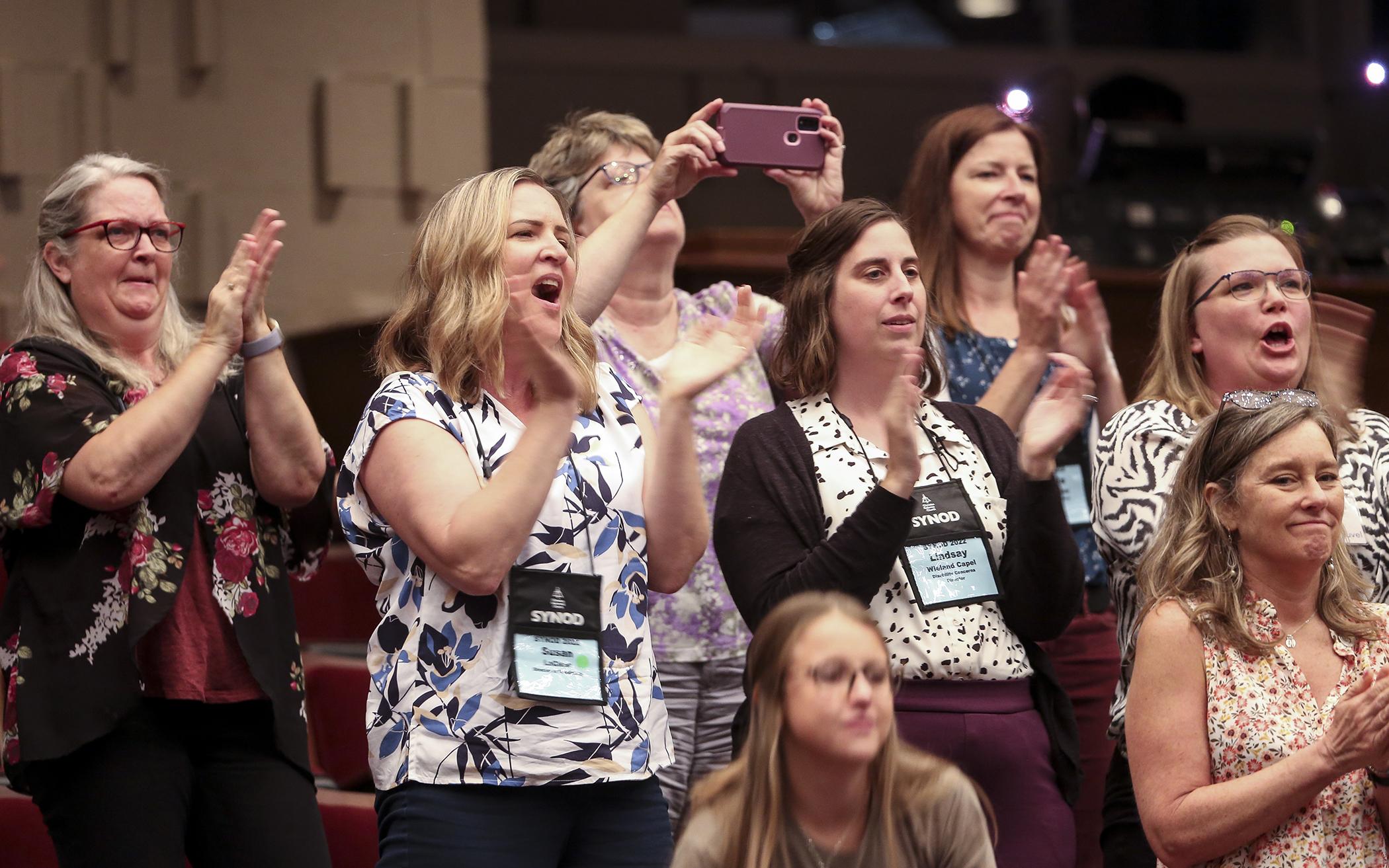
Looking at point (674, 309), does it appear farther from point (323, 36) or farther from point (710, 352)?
point (323, 36)

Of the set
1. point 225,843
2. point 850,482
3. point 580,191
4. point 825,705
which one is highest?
point 580,191

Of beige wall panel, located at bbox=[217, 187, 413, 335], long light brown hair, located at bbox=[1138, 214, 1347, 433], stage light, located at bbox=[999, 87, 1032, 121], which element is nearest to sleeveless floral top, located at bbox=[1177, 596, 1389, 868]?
long light brown hair, located at bbox=[1138, 214, 1347, 433]

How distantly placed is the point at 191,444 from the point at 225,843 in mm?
563

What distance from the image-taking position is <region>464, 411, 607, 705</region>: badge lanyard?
192cm

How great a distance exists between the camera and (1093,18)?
8328 millimetres

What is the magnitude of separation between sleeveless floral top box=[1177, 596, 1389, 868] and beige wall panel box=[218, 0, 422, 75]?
183 inches

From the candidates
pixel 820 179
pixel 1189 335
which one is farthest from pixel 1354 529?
pixel 820 179

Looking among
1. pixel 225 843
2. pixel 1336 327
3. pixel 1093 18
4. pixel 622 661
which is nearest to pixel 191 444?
pixel 225 843

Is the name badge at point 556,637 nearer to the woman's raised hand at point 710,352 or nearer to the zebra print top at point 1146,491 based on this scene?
the woman's raised hand at point 710,352

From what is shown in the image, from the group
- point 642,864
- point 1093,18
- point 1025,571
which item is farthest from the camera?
point 1093,18

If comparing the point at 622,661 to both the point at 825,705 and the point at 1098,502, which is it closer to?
the point at 825,705

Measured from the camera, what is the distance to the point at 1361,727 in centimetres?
195

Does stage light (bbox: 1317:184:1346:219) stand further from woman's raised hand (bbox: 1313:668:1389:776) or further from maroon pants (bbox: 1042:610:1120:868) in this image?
woman's raised hand (bbox: 1313:668:1389:776)

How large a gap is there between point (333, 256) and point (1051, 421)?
13.9 ft
